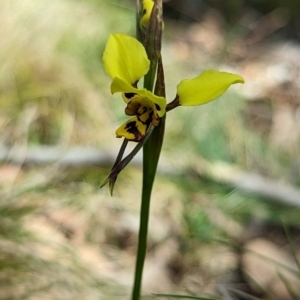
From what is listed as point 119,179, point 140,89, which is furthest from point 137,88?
point 119,179

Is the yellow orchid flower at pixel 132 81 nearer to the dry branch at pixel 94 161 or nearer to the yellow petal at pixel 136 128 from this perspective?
the yellow petal at pixel 136 128

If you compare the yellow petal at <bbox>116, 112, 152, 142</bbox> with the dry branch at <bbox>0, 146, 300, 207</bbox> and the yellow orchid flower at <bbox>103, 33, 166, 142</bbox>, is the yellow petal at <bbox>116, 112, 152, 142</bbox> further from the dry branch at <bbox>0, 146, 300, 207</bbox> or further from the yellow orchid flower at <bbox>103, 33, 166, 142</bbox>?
the dry branch at <bbox>0, 146, 300, 207</bbox>

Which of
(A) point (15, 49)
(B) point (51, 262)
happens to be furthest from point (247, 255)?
(A) point (15, 49)

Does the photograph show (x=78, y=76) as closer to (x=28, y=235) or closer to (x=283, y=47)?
(x=28, y=235)

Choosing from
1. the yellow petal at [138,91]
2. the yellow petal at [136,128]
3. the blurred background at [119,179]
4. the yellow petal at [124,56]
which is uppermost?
the blurred background at [119,179]

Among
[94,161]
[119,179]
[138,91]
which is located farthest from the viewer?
[119,179]

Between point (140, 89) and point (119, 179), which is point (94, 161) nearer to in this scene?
point (119, 179)

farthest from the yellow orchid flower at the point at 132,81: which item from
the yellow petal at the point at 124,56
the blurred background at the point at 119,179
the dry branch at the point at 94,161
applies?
the dry branch at the point at 94,161
